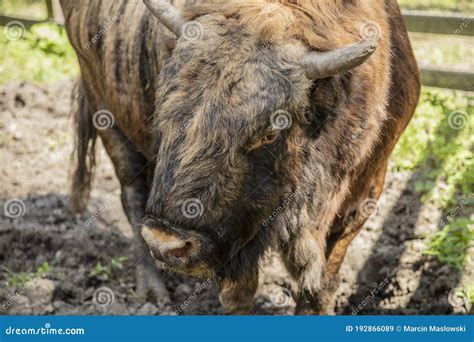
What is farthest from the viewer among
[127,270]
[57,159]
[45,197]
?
[57,159]

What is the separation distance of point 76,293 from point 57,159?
2.42 m

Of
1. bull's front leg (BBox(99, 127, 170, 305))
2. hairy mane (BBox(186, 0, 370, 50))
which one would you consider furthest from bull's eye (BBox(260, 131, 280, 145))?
bull's front leg (BBox(99, 127, 170, 305))

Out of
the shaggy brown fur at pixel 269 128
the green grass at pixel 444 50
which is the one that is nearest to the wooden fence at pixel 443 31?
the green grass at pixel 444 50

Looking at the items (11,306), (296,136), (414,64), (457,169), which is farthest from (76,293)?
(457,169)

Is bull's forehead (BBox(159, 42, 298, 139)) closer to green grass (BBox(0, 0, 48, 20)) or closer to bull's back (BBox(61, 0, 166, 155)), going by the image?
bull's back (BBox(61, 0, 166, 155))

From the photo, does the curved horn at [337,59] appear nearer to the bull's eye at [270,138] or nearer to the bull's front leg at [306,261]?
the bull's eye at [270,138]

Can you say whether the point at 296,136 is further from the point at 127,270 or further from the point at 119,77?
the point at 127,270

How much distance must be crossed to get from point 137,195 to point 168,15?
2.21 m

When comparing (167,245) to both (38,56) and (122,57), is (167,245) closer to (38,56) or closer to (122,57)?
(122,57)

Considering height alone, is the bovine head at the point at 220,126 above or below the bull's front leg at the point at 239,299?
above

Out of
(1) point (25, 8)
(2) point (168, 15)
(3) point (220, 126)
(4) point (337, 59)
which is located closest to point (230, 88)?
(3) point (220, 126)

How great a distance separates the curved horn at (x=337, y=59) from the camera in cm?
356

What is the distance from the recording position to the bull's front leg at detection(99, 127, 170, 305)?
19.4 ft

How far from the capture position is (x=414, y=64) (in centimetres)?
489
